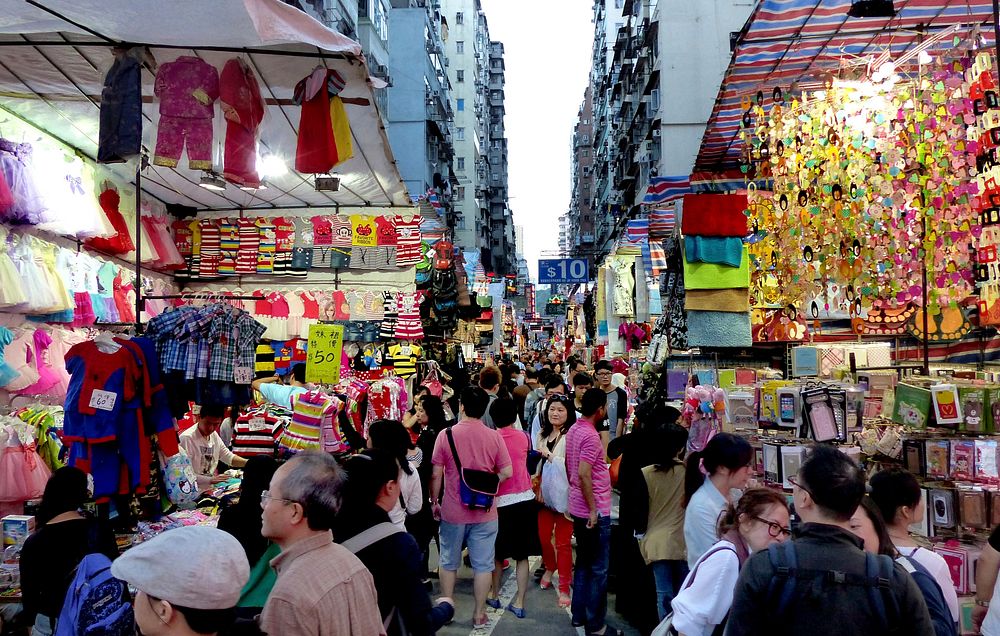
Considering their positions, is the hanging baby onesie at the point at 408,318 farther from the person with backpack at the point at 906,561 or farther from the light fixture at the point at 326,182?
the person with backpack at the point at 906,561

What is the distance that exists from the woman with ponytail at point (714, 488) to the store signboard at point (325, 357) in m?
3.83

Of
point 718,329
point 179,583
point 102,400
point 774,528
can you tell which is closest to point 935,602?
point 774,528

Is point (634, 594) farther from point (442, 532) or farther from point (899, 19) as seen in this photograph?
point (899, 19)

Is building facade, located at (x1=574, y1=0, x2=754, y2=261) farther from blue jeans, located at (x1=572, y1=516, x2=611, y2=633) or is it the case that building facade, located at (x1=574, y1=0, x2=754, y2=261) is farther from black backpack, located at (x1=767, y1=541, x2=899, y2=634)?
black backpack, located at (x1=767, y1=541, x2=899, y2=634)

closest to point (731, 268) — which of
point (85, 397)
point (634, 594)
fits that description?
point (634, 594)

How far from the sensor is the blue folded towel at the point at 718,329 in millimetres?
7311

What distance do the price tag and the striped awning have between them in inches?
190

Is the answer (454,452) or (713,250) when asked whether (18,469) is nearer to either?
(454,452)

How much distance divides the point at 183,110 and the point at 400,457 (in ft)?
9.17

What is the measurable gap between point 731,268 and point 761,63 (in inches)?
79.5

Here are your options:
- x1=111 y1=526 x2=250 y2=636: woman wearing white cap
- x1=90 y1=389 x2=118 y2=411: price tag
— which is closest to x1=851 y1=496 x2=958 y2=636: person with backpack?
x1=111 y1=526 x2=250 y2=636: woman wearing white cap

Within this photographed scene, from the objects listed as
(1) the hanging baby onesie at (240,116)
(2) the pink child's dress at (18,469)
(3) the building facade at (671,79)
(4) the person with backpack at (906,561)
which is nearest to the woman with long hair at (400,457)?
(4) the person with backpack at (906,561)

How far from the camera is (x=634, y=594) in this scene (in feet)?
19.2

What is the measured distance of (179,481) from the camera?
5.14 meters
